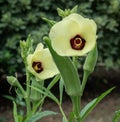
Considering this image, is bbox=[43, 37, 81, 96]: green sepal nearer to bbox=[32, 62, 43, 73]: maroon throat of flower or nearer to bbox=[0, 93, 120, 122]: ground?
bbox=[32, 62, 43, 73]: maroon throat of flower

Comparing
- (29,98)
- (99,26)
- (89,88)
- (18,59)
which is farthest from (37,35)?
(29,98)

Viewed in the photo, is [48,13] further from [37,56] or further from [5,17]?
[37,56]

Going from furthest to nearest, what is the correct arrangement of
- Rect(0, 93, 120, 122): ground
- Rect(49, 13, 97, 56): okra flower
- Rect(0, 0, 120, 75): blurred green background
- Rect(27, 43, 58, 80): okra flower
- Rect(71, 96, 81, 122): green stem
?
Rect(0, 93, 120, 122): ground < Rect(0, 0, 120, 75): blurred green background < Rect(27, 43, 58, 80): okra flower < Rect(71, 96, 81, 122): green stem < Rect(49, 13, 97, 56): okra flower

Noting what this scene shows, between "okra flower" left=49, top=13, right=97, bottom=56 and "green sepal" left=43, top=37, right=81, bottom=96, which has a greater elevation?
"okra flower" left=49, top=13, right=97, bottom=56

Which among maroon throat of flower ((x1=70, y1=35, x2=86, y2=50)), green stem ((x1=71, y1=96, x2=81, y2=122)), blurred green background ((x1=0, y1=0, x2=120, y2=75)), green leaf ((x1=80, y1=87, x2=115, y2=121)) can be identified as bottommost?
blurred green background ((x1=0, y1=0, x2=120, y2=75))

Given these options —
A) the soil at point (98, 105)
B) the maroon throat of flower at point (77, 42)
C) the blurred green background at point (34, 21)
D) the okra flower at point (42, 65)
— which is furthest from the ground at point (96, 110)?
the maroon throat of flower at point (77, 42)

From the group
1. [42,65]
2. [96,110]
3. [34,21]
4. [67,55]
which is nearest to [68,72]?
[67,55]

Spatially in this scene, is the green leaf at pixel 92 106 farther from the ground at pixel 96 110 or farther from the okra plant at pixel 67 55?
the ground at pixel 96 110

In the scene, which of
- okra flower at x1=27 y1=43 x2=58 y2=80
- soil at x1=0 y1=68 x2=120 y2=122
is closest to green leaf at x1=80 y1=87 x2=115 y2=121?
okra flower at x1=27 y1=43 x2=58 y2=80
